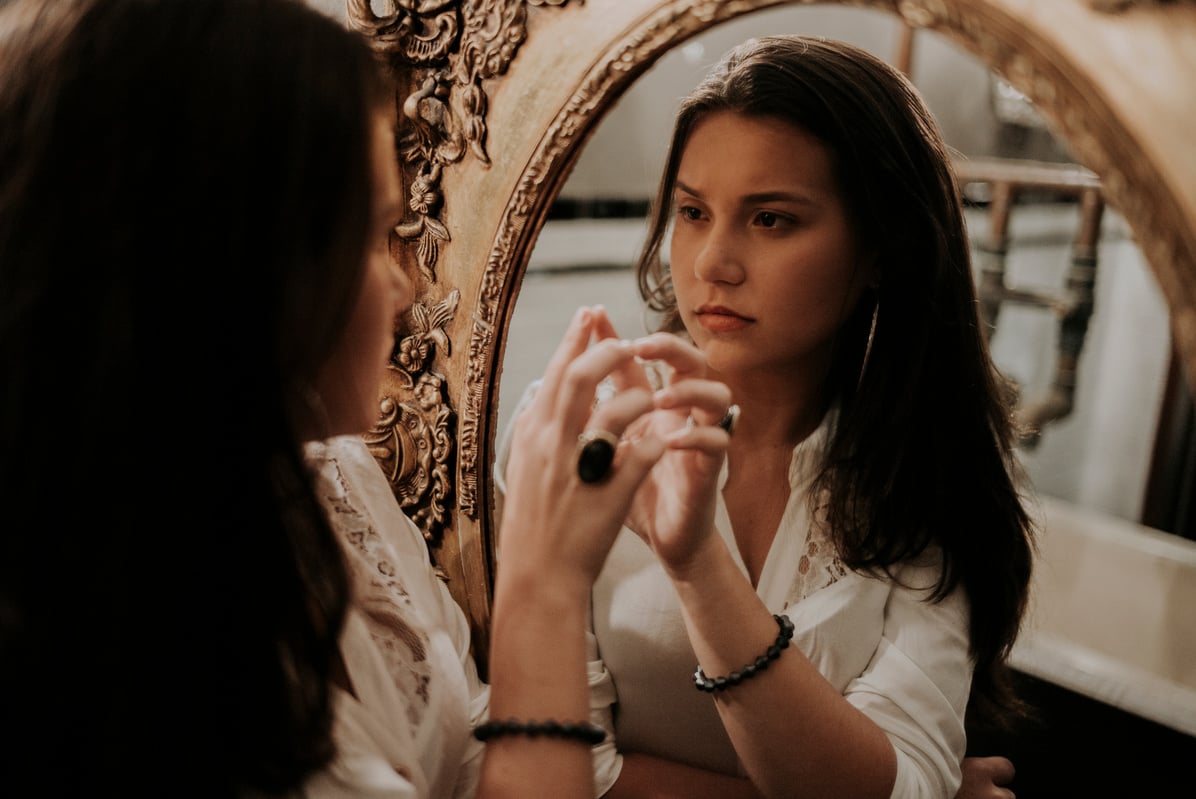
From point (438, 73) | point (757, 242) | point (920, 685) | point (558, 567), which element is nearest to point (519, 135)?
point (438, 73)

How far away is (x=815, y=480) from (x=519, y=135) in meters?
0.32

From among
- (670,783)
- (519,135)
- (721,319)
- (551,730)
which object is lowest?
(670,783)

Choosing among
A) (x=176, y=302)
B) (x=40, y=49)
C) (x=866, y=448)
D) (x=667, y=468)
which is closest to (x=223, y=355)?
(x=176, y=302)

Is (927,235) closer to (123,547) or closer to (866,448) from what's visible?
(866,448)

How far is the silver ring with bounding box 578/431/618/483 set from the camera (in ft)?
1.61

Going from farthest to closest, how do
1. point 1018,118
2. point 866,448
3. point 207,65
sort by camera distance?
1. point 866,448
2. point 1018,118
3. point 207,65

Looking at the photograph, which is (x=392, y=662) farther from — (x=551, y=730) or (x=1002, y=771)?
(x=1002, y=771)

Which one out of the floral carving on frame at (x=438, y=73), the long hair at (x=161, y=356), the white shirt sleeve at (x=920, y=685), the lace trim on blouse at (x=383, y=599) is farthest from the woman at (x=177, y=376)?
the white shirt sleeve at (x=920, y=685)

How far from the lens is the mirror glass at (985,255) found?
529 mm

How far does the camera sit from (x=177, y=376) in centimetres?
40

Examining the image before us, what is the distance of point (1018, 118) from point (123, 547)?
0.53m

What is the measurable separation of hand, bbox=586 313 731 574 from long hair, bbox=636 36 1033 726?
14 cm

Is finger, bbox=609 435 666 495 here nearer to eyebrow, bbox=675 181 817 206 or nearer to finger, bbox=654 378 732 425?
finger, bbox=654 378 732 425

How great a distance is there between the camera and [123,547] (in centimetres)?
41
